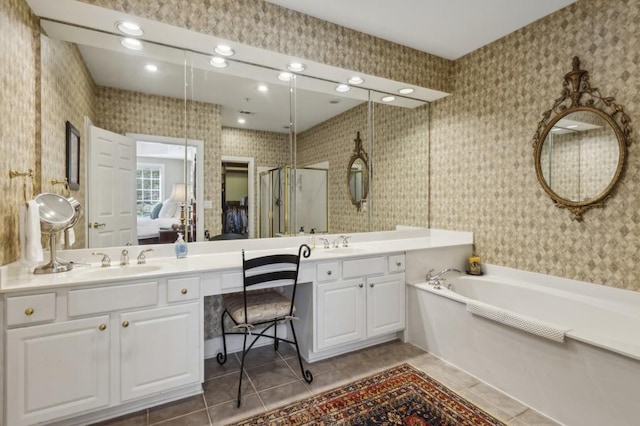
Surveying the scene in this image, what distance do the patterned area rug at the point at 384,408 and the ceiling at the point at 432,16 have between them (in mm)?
2742

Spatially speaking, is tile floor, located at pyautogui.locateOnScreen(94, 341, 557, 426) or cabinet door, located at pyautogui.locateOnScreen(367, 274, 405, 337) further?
cabinet door, located at pyautogui.locateOnScreen(367, 274, 405, 337)

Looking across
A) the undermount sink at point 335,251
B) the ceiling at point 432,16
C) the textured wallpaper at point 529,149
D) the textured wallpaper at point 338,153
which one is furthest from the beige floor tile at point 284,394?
the ceiling at point 432,16

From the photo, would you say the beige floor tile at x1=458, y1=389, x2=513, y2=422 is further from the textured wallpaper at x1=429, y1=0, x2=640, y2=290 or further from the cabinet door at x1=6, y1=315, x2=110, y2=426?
the cabinet door at x1=6, y1=315, x2=110, y2=426

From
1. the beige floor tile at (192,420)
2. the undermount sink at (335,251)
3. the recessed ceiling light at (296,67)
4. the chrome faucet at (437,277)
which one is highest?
the recessed ceiling light at (296,67)

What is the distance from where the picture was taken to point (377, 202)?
3361mm

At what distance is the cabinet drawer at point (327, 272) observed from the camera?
7.86ft

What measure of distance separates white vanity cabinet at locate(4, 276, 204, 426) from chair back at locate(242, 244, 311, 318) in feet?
1.02

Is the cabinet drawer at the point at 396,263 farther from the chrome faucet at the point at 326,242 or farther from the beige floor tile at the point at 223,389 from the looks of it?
the beige floor tile at the point at 223,389

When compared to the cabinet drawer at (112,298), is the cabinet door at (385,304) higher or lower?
lower

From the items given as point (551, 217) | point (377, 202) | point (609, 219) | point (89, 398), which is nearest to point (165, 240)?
point (89, 398)

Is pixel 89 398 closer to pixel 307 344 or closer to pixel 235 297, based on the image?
pixel 235 297

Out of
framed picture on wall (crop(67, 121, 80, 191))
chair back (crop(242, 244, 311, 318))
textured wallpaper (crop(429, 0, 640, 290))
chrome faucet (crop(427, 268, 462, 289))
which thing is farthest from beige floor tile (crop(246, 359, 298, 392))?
textured wallpaper (crop(429, 0, 640, 290))

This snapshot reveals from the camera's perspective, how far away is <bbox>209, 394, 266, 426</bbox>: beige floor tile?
1.83m

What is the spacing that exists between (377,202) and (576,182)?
1657mm
